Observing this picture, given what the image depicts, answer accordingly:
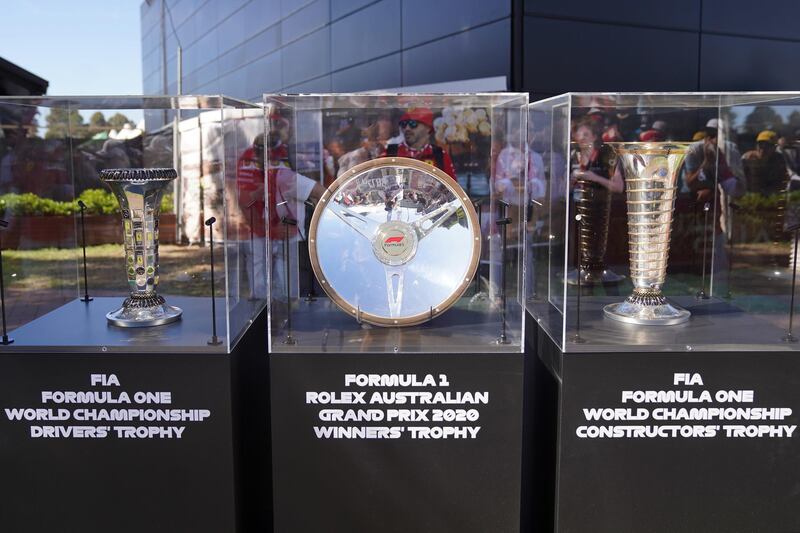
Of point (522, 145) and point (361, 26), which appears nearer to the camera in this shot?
point (522, 145)

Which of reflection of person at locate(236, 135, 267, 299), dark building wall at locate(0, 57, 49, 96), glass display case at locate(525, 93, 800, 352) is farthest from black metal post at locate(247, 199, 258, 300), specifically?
dark building wall at locate(0, 57, 49, 96)

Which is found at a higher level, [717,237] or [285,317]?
[717,237]

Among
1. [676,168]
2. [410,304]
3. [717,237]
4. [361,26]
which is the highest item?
[361,26]

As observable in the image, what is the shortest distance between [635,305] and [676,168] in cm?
55

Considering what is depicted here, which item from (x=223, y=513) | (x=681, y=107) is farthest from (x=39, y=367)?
(x=681, y=107)

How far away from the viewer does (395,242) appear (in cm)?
262

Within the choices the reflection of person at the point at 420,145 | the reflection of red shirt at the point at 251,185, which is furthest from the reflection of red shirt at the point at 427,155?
the reflection of red shirt at the point at 251,185

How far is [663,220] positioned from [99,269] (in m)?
2.81

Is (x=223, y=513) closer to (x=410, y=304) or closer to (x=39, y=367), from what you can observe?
(x=39, y=367)

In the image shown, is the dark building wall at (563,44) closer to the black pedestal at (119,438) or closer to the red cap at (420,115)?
Result: the red cap at (420,115)

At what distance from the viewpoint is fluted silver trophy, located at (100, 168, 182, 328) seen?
2691mm

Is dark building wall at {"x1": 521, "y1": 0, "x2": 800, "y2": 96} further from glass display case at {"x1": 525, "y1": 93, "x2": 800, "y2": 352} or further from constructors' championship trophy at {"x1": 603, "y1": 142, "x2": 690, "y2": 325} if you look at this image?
constructors' championship trophy at {"x1": 603, "y1": 142, "x2": 690, "y2": 325}

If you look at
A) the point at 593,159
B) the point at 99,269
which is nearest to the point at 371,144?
the point at 593,159

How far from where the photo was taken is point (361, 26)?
8641mm
